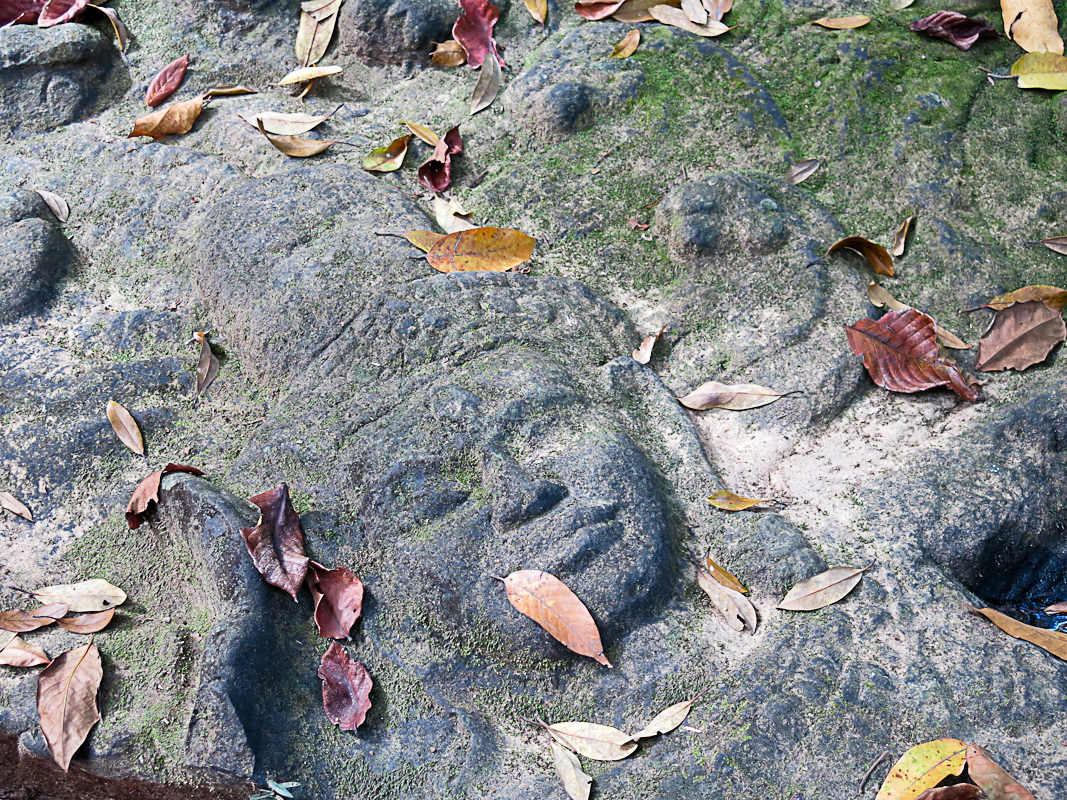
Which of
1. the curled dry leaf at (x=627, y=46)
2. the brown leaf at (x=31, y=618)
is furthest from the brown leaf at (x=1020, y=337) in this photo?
the brown leaf at (x=31, y=618)

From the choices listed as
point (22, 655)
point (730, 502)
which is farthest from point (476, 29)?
point (22, 655)

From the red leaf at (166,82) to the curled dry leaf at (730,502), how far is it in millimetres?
2169

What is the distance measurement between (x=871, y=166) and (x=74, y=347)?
218 centimetres

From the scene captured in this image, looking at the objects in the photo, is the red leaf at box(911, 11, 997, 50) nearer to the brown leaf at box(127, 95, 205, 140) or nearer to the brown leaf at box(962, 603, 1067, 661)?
the brown leaf at box(962, 603, 1067, 661)

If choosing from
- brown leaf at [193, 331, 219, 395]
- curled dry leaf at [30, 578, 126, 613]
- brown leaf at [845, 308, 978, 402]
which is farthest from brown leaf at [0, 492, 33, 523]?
brown leaf at [845, 308, 978, 402]

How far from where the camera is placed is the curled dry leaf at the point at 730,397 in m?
2.22

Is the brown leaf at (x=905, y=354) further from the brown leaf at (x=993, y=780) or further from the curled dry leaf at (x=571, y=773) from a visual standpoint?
the curled dry leaf at (x=571, y=773)

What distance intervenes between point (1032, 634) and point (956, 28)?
195cm

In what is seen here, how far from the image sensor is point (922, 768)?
5.18ft

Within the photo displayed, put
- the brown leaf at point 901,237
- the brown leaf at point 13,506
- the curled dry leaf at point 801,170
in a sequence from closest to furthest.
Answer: the brown leaf at point 13,506, the brown leaf at point 901,237, the curled dry leaf at point 801,170

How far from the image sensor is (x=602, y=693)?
5.74ft

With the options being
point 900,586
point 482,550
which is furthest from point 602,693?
point 900,586

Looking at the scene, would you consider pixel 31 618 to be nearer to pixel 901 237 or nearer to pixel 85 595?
pixel 85 595

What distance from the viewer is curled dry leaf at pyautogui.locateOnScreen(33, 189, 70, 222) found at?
266 centimetres
